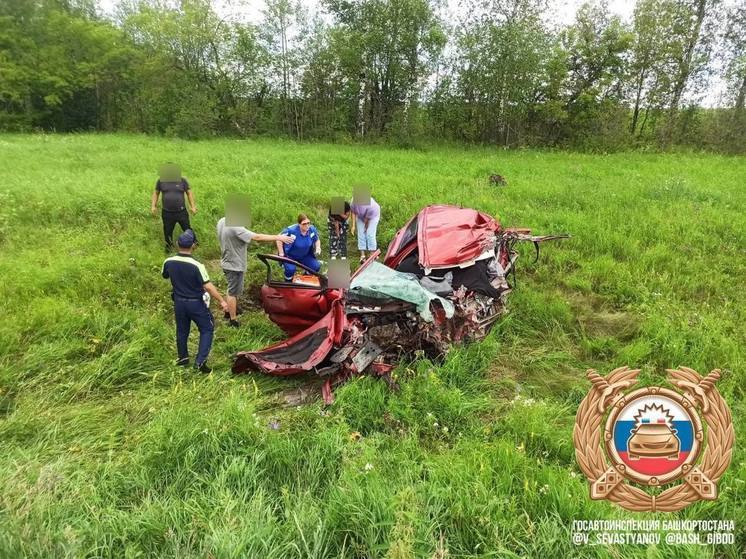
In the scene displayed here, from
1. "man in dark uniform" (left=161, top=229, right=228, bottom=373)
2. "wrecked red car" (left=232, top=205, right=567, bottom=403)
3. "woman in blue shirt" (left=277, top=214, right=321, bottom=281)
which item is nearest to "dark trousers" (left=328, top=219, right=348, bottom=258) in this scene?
"woman in blue shirt" (left=277, top=214, right=321, bottom=281)

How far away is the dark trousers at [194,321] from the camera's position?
13.0 feet

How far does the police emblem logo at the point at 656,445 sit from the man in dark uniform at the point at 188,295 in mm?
3250

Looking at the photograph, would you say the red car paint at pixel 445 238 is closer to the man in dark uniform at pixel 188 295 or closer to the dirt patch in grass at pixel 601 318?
the dirt patch in grass at pixel 601 318

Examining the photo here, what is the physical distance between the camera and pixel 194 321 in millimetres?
4035

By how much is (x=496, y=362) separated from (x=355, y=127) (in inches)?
786

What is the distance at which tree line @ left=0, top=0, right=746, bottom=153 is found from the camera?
17062 mm

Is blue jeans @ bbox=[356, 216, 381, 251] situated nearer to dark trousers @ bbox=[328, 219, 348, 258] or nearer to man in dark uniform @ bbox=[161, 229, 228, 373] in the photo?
dark trousers @ bbox=[328, 219, 348, 258]

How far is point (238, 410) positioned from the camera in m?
3.00

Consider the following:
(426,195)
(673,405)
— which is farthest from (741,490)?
(426,195)

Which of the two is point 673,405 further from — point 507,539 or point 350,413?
point 350,413

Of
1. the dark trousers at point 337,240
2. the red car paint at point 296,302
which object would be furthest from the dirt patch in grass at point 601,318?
the dark trousers at point 337,240

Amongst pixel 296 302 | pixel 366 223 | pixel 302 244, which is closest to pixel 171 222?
pixel 302 244

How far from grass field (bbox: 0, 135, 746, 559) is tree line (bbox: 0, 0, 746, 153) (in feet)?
39.4

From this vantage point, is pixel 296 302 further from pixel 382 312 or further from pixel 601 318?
pixel 601 318
